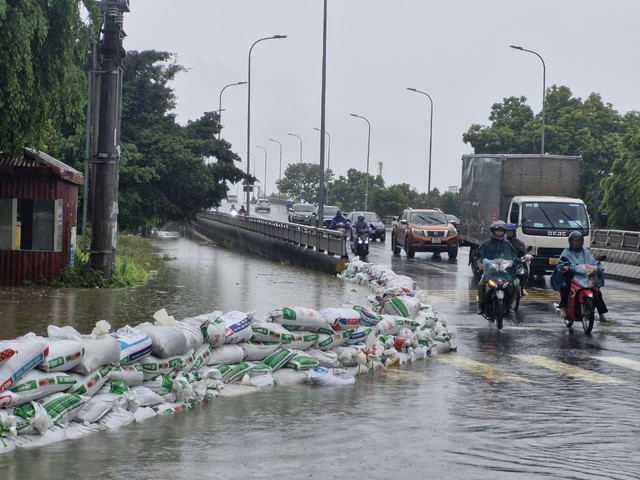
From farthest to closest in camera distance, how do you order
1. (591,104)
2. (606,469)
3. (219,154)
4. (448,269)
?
(591,104) < (219,154) < (448,269) < (606,469)

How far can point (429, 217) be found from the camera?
41562mm

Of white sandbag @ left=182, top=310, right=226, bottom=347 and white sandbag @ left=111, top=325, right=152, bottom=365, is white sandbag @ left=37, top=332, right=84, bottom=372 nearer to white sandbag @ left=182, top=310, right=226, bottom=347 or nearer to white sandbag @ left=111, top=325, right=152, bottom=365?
white sandbag @ left=111, top=325, right=152, bottom=365

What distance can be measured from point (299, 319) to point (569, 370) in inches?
122

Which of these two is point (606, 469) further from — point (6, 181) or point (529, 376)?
point (6, 181)

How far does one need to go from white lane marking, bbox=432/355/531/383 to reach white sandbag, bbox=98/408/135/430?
4.30 metres

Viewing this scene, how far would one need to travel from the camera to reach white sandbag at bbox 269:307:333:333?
40.7 ft

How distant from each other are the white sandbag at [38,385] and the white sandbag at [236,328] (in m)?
2.58

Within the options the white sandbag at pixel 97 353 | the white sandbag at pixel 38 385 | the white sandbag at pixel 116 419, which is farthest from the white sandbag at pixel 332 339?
the white sandbag at pixel 38 385

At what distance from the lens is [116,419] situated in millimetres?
9133

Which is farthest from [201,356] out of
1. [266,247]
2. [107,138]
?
[266,247]

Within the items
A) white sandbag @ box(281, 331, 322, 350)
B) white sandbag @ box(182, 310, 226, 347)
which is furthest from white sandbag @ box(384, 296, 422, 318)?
white sandbag @ box(182, 310, 226, 347)

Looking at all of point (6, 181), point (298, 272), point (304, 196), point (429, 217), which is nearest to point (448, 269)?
point (298, 272)

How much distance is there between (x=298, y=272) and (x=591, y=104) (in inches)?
2072

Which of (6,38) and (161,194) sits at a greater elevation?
(6,38)
